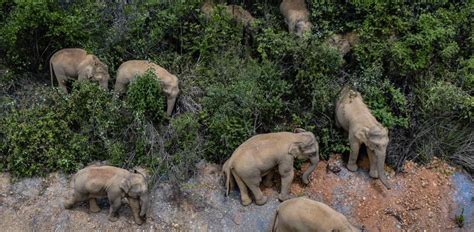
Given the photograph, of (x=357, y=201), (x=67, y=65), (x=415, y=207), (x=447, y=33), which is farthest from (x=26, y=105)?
(x=447, y=33)

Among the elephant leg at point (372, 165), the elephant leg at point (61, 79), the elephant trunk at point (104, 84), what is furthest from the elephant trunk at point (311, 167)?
the elephant leg at point (61, 79)

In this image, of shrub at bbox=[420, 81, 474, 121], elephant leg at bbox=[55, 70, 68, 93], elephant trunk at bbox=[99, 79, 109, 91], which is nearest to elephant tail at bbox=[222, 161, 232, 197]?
elephant trunk at bbox=[99, 79, 109, 91]

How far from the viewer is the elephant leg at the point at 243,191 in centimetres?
970

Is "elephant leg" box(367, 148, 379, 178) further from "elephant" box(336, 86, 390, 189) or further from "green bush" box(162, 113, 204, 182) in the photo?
"green bush" box(162, 113, 204, 182)

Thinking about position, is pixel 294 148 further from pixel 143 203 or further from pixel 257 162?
pixel 143 203

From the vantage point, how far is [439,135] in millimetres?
10750

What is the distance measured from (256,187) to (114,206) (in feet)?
7.58

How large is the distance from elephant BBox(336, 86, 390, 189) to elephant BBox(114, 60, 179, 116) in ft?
9.98

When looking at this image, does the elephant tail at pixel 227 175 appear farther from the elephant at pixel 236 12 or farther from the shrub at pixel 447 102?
the shrub at pixel 447 102

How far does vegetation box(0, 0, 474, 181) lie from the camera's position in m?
10.3

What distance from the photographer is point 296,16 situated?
39.3 ft

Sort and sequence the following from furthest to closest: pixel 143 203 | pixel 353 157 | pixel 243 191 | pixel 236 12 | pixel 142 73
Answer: pixel 236 12, pixel 142 73, pixel 353 157, pixel 243 191, pixel 143 203

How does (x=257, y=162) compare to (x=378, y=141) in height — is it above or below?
below

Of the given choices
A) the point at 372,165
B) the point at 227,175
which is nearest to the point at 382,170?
the point at 372,165
